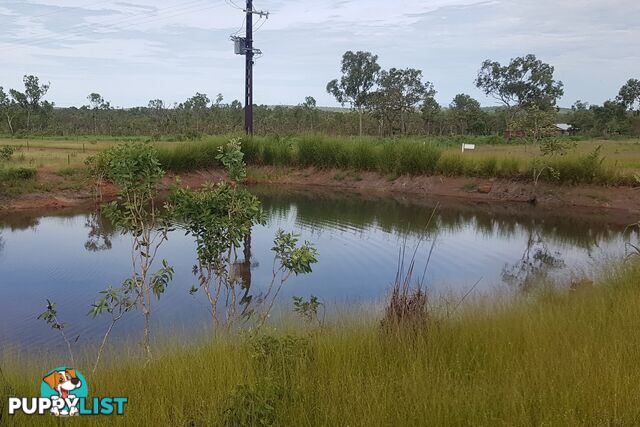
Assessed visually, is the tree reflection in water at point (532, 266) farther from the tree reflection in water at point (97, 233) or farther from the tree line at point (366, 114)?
the tree line at point (366, 114)

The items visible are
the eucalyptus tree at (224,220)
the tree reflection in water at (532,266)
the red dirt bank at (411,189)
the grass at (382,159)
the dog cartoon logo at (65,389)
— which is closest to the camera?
the dog cartoon logo at (65,389)

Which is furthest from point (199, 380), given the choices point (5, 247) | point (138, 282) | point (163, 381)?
point (5, 247)

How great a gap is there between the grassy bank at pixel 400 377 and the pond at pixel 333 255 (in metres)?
1.39

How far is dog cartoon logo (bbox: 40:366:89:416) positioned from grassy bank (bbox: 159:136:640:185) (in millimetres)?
16824

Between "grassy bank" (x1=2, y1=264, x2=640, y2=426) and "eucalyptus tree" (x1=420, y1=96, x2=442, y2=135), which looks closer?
"grassy bank" (x1=2, y1=264, x2=640, y2=426)

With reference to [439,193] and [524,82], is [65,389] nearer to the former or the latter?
[439,193]

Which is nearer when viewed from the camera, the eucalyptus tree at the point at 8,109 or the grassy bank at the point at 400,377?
the grassy bank at the point at 400,377

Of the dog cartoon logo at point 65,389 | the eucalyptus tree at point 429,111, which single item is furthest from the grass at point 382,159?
the eucalyptus tree at point 429,111

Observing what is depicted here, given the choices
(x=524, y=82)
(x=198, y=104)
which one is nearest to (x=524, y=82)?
(x=524, y=82)

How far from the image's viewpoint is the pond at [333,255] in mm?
7059

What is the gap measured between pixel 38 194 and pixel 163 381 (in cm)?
1517

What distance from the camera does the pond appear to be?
706 centimetres

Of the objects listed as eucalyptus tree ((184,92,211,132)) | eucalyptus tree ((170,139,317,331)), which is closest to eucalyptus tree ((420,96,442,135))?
eucalyptus tree ((184,92,211,132))

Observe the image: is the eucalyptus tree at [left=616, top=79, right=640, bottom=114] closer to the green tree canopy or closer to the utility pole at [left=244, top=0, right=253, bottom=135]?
the green tree canopy
